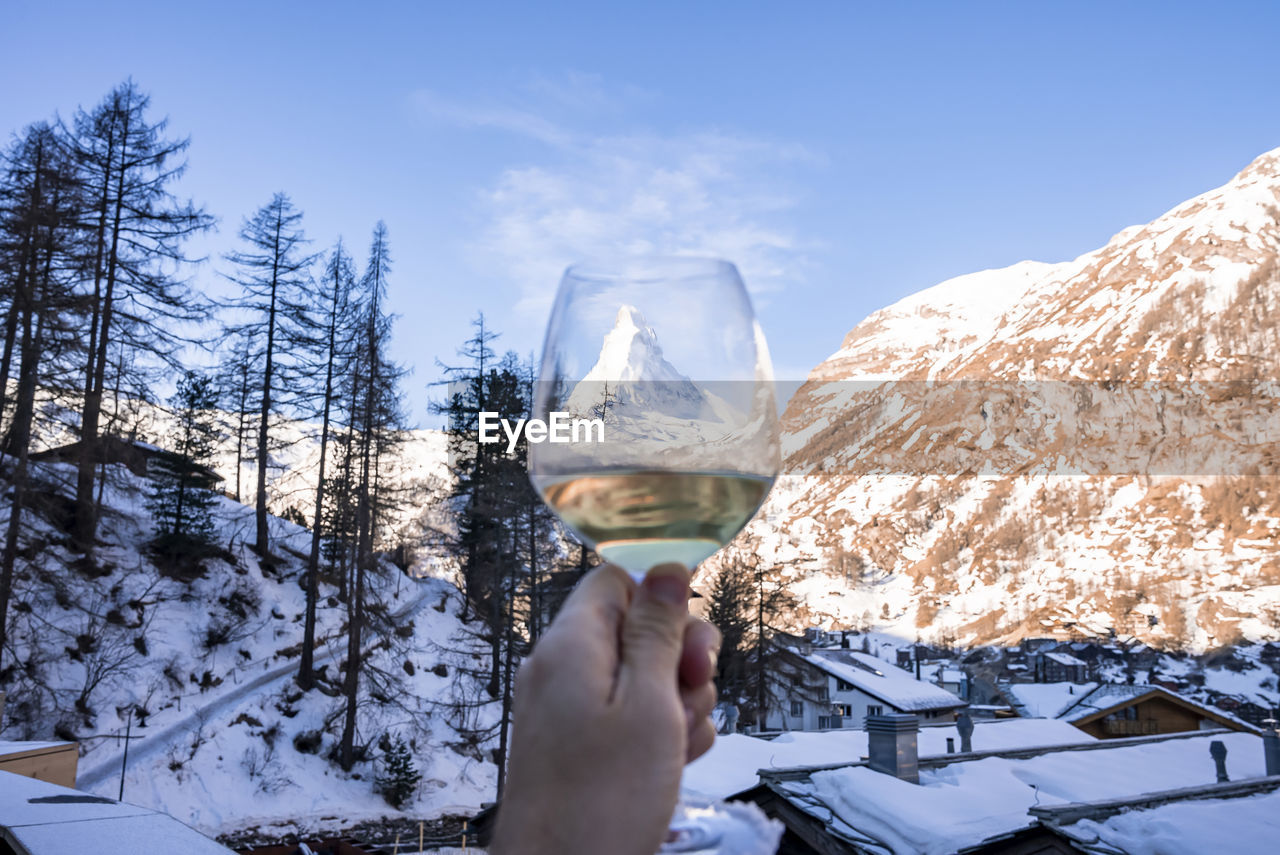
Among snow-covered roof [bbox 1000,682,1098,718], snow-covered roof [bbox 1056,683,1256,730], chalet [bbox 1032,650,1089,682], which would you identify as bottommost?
chalet [bbox 1032,650,1089,682]

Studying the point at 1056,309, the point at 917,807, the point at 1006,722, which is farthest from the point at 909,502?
the point at 917,807

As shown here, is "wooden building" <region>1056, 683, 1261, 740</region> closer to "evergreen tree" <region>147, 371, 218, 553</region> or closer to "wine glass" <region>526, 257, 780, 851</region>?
"evergreen tree" <region>147, 371, 218, 553</region>

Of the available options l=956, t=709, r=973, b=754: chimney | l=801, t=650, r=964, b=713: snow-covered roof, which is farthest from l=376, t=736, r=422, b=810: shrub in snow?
l=801, t=650, r=964, b=713: snow-covered roof

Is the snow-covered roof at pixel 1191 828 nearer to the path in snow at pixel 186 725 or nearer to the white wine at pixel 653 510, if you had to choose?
the white wine at pixel 653 510

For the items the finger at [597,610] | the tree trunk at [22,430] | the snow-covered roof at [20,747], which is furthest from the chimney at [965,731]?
the finger at [597,610]

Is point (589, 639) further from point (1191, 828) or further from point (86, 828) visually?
point (1191, 828)
